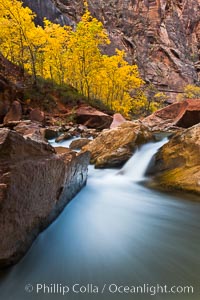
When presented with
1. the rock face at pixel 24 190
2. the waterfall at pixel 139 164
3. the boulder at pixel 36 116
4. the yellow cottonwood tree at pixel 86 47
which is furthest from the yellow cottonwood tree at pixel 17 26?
the rock face at pixel 24 190

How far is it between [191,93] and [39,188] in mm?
45982

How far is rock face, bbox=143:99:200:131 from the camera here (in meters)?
11.9

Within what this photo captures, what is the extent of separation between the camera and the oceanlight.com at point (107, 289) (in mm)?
1926

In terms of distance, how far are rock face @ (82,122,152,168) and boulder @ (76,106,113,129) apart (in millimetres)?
7949

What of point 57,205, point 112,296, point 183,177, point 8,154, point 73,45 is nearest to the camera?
point 112,296

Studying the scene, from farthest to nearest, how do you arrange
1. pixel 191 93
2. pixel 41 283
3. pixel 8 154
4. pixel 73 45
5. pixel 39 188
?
pixel 191 93 → pixel 73 45 → pixel 39 188 → pixel 8 154 → pixel 41 283

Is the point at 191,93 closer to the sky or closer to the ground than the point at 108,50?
closer to the ground

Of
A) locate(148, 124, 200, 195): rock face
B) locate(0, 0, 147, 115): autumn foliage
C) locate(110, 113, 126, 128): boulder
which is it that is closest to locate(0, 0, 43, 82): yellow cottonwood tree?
locate(0, 0, 147, 115): autumn foliage

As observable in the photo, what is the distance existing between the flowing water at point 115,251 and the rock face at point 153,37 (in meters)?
49.3

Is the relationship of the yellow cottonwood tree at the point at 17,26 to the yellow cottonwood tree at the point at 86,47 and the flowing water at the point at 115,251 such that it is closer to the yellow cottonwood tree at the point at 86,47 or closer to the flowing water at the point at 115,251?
the yellow cottonwood tree at the point at 86,47

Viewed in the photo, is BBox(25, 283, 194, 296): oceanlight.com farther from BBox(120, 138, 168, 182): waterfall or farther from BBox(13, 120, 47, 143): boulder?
BBox(120, 138, 168, 182): waterfall

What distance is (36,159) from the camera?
2521mm

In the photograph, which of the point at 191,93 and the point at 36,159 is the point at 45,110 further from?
the point at 191,93

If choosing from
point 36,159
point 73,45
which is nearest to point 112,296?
point 36,159
